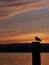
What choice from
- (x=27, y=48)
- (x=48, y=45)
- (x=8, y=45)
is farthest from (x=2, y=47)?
(x=48, y=45)

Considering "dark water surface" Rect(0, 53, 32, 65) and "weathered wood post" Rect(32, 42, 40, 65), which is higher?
"dark water surface" Rect(0, 53, 32, 65)

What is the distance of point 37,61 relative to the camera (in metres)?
3.55

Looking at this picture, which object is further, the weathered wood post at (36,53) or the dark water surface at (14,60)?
the dark water surface at (14,60)

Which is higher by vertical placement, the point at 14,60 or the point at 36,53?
the point at 14,60

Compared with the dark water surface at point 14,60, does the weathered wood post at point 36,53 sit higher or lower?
lower

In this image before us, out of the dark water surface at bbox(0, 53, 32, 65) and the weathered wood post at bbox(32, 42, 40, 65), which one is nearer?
the weathered wood post at bbox(32, 42, 40, 65)

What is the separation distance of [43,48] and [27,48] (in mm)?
219

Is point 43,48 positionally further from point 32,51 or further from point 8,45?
point 8,45

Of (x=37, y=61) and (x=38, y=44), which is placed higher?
(x=38, y=44)

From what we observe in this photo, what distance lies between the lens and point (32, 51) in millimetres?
3596

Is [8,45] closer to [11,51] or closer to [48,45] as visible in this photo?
[11,51]

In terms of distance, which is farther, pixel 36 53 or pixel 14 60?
pixel 14 60

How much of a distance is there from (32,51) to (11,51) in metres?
0.29

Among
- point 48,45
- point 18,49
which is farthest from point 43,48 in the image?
point 18,49
